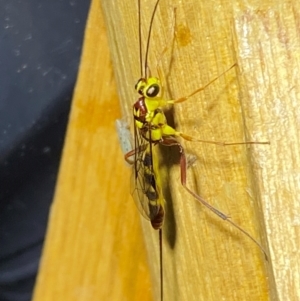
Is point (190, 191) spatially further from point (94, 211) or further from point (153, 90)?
point (94, 211)

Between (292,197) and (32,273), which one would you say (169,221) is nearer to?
(292,197)

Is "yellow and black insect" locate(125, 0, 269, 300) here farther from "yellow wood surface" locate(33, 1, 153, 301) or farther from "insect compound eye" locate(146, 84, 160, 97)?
"yellow wood surface" locate(33, 1, 153, 301)

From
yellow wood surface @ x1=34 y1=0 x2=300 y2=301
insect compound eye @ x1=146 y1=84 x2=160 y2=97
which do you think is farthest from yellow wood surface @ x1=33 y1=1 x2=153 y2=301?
insect compound eye @ x1=146 y1=84 x2=160 y2=97

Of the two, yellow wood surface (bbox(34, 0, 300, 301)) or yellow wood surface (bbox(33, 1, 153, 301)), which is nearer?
yellow wood surface (bbox(34, 0, 300, 301))

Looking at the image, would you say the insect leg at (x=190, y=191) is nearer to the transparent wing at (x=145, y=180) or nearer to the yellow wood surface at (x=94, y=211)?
the transparent wing at (x=145, y=180)

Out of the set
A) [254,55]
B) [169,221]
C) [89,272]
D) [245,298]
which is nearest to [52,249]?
[89,272]

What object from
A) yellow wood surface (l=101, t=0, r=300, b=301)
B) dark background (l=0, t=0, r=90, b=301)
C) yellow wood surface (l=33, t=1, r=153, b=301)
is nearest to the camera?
yellow wood surface (l=101, t=0, r=300, b=301)

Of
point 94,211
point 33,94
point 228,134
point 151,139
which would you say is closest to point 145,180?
point 151,139

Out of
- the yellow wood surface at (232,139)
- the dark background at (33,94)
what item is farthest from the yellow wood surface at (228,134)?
the dark background at (33,94)
